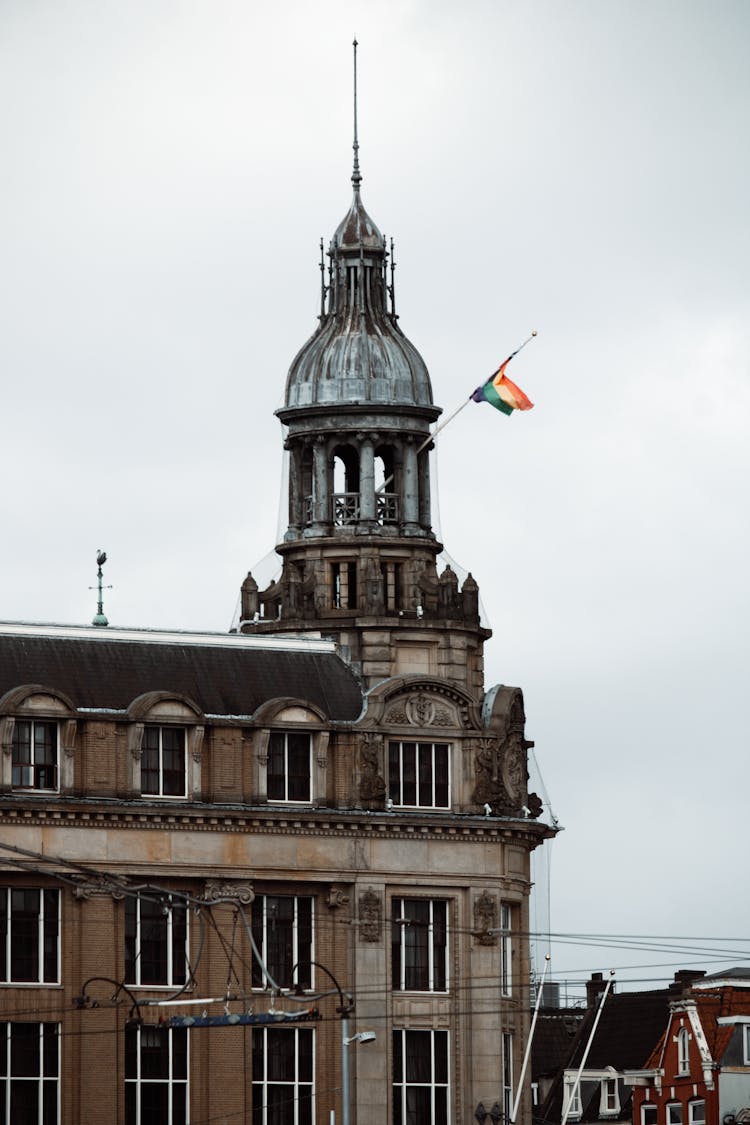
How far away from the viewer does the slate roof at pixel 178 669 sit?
11406cm

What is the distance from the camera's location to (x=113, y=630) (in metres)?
116

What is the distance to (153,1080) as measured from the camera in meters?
112

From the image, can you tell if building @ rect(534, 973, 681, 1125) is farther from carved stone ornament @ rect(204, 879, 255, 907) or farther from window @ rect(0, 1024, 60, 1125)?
window @ rect(0, 1024, 60, 1125)

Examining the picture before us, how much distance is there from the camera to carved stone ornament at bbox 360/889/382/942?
114438 millimetres

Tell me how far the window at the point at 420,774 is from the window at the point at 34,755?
12641mm

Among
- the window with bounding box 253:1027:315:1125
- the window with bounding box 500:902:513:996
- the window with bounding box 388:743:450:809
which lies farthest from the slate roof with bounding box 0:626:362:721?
the window with bounding box 253:1027:315:1125

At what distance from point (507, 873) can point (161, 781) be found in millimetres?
13492

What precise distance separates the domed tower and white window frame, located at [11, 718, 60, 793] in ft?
38.5

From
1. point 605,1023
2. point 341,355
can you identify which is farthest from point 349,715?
point 605,1023

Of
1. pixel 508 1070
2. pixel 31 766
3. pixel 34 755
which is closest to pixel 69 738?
pixel 34 755

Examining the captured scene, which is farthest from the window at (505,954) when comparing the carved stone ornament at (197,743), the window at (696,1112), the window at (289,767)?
the window at (696,1112)

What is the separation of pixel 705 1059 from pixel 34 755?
103 ft

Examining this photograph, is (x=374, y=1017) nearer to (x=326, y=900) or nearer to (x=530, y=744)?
(x=326, y=900)

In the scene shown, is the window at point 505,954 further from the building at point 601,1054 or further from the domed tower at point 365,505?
the building at point 601,1054
